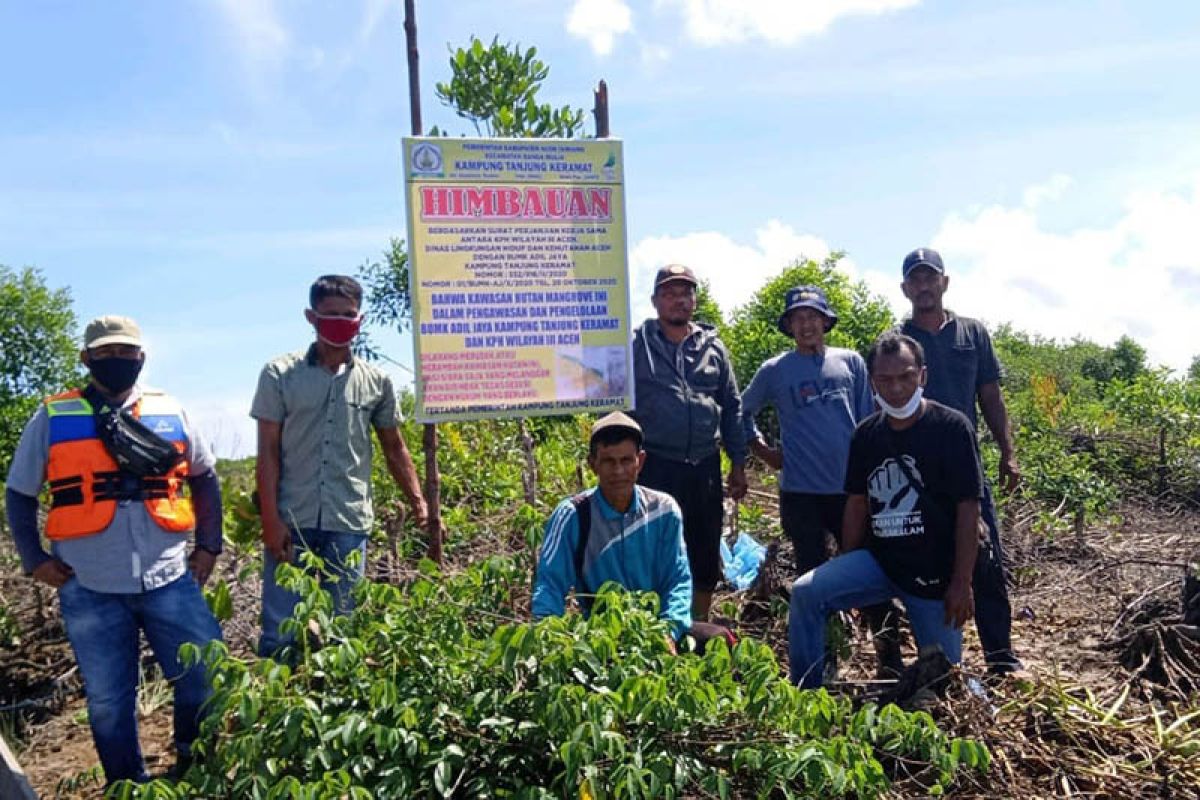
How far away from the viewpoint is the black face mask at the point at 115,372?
3.77m

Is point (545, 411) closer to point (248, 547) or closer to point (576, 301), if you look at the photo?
point (576, 301)

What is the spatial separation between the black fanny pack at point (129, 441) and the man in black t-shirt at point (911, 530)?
2434 mm

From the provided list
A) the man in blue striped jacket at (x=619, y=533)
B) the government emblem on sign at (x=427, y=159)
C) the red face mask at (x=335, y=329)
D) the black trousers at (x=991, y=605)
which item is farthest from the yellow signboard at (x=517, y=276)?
the black trousers at (x=991, y=605)

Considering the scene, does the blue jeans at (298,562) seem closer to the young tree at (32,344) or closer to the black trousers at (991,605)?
the black trousers at (991,605)

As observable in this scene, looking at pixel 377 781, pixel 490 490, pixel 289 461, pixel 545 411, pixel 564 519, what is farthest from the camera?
pixel 490 490

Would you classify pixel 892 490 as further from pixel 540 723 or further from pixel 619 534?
pixel 540 723

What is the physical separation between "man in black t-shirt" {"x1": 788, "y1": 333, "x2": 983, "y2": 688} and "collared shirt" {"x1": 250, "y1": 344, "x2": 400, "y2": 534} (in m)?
1.85

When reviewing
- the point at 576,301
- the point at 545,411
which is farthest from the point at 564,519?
the point at 576,301

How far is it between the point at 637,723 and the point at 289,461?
2190 millimetres

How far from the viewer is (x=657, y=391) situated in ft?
15.6

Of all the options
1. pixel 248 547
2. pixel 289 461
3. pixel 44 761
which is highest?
pixel 289 461

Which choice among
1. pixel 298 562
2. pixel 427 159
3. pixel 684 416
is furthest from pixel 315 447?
pixel 684 416

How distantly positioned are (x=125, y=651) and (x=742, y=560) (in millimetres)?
3356

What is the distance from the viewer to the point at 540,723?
2.54 m
